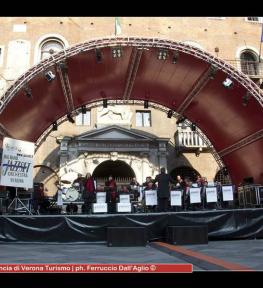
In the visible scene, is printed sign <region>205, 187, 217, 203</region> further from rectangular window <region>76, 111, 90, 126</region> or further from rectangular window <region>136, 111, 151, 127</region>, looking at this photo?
rectangular window <region>76, 111, 90, 126</region>

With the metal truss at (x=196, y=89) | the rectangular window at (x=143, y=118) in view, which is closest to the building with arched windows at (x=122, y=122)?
the rectangular window at (x=143, y=118)

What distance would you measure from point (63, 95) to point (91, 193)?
5145 millimetres

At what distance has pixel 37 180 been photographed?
21906 mm

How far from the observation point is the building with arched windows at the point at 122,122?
2219 centimetres

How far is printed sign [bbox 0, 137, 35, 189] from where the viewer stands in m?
11.8

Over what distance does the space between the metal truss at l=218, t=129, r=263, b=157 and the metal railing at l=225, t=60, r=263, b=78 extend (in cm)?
755

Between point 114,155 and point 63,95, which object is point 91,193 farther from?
point 114,155

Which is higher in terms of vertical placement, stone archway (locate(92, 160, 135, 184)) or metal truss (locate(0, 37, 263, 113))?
metal truss (locate(0, 37, 263, 113))

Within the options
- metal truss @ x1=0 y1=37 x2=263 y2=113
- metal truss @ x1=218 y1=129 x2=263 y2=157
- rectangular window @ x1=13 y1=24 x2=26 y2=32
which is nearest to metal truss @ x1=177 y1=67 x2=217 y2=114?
metal truss @ x1=0 y1=37 x2=263 y2=113

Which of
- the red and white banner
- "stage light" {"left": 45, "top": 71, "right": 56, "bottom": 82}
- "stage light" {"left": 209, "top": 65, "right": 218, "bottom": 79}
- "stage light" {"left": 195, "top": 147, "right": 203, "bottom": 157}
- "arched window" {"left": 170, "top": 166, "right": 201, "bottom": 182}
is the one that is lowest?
the red and white banner

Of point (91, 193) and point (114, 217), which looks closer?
point (114, 217)

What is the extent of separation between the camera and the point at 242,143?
17500 mm
